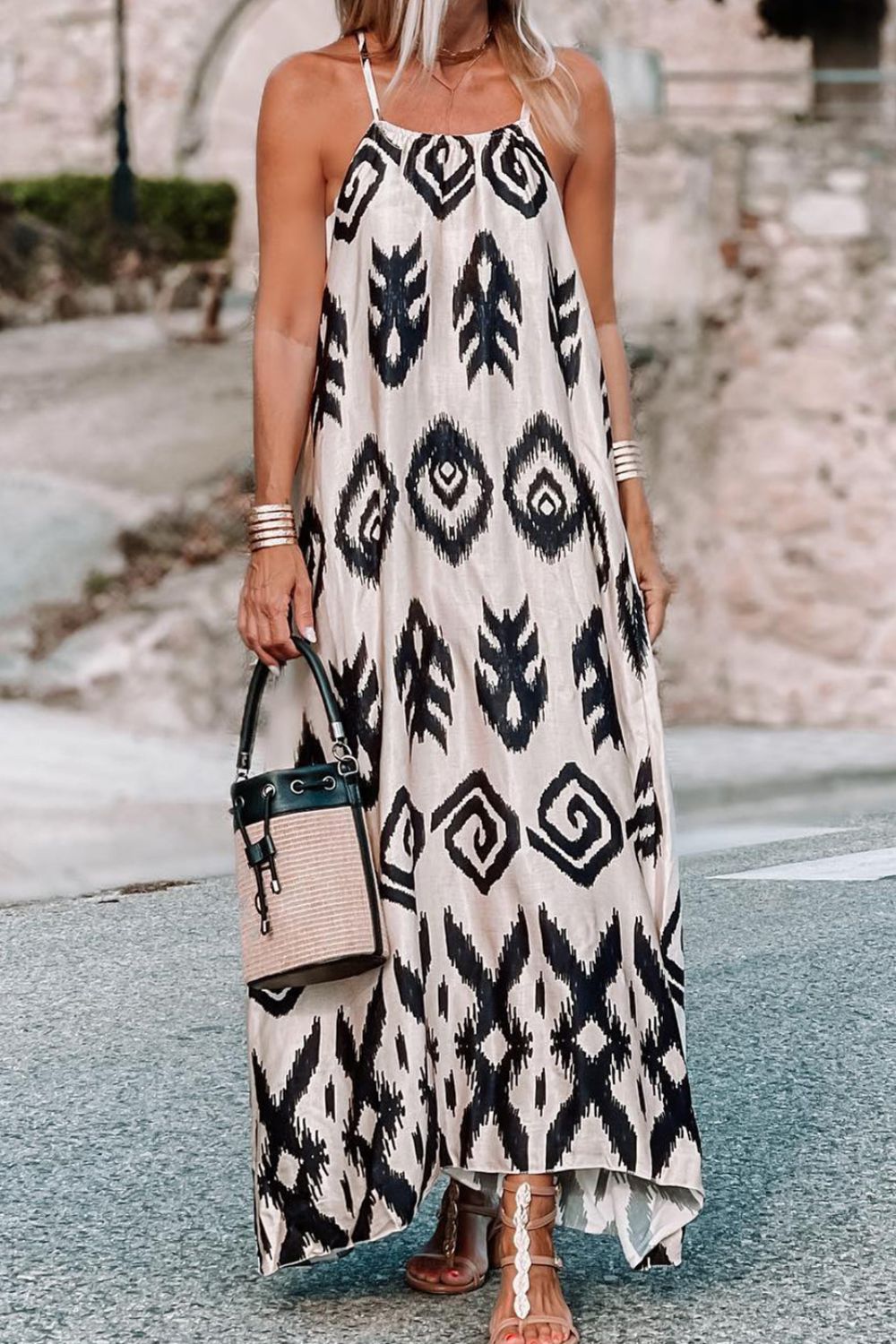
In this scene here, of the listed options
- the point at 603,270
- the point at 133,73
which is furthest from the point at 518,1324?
the point at 133,73

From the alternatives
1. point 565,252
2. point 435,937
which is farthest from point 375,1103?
point 565,252

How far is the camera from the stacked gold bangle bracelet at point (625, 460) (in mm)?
3002

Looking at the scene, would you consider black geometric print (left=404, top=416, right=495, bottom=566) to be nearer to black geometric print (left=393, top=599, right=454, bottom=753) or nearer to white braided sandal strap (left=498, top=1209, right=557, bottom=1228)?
black geometric print (left=393, top=599, right=454, bottom=753)

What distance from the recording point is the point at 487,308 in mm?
2871

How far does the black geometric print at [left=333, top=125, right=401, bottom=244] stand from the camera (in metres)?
2.88

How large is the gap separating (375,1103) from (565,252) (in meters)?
1.08

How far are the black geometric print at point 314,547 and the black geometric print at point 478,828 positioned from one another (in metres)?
0.30

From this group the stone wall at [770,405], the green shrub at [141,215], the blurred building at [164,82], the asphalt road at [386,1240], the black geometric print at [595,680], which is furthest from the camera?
the blurred building at [164,82]

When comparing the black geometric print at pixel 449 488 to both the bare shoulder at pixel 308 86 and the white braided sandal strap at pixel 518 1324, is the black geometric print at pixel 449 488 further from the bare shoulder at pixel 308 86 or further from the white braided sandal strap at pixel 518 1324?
→ the white braided sandal strap at pixel 518 1324

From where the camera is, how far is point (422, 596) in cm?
287

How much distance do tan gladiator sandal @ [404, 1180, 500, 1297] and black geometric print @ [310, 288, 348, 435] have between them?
1013 millimetres

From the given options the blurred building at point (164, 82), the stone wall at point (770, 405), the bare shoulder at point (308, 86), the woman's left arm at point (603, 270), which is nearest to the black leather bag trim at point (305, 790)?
the woman's left arm at point (603, 270)

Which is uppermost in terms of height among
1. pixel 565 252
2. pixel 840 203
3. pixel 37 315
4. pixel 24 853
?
pixel 565 252

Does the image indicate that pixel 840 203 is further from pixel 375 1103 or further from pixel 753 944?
pixel 375 1103
